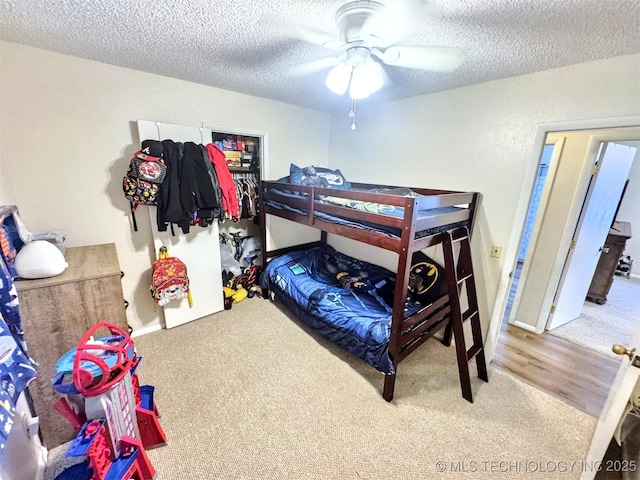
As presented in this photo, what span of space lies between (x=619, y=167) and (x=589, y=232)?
729 mm

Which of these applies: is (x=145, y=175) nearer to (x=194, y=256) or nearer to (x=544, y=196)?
(x=194, y=256)

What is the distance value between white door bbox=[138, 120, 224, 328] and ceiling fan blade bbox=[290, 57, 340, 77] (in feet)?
3.60

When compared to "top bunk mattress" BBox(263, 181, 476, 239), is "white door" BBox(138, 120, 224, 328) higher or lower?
lower

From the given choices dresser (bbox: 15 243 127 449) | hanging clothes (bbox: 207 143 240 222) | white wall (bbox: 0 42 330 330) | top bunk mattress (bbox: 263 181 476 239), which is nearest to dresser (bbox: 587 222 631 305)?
top bunk mattress (bbox: 263 181 476 239)

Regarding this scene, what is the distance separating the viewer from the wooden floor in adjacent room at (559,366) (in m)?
2.00

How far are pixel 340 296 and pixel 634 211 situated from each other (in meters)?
5.60

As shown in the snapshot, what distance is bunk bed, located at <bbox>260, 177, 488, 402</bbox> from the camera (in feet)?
5.57

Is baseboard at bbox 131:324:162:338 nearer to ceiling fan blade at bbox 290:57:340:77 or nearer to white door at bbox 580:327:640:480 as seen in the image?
ceiling fan blade at bbox 290:57:340:77

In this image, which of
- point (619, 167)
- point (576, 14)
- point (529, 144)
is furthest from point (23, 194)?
point (619, 167)

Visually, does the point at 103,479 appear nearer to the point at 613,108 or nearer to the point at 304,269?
the point at 304,269

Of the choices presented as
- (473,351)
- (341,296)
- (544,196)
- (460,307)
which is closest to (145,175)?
(341,296)

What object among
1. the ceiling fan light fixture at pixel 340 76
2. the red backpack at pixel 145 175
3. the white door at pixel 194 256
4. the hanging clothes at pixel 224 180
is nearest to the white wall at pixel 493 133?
the ceiling fan light fixture at pixel 340 76

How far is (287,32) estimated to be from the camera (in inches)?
55.3

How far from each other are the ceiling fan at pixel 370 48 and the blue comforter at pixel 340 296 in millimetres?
1648
